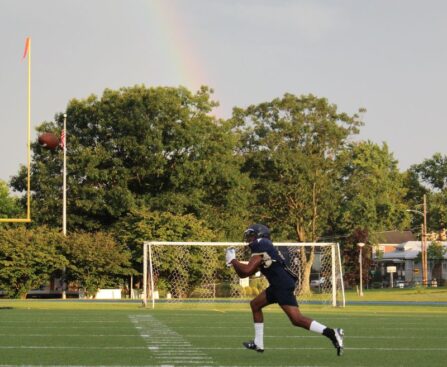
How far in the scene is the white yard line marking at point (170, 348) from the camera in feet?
39.2

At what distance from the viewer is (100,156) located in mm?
61719

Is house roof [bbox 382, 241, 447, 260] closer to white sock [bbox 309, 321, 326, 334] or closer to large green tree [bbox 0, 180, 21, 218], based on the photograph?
large green tree [bbox 0, 180, 21, 218]

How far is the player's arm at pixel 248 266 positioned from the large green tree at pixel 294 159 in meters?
58.1

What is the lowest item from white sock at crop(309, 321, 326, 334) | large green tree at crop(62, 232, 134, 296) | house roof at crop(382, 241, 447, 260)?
white sock at crop(309, 321, 326, 334)

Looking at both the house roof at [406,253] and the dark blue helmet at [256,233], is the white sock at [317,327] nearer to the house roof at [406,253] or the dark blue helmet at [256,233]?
the dark blue helmet at [256,233]

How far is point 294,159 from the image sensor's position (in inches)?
2817

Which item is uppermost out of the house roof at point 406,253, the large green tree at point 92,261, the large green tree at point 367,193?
the large green tree at point 367,193

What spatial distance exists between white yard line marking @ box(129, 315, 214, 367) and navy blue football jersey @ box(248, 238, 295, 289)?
129 cm

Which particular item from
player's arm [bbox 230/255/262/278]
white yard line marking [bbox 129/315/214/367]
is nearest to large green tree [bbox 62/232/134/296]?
white yard line marking [bbox 129/315/214/367]

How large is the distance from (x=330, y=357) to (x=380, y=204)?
3021 inches

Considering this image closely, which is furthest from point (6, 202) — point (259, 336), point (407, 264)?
point (259, 336)

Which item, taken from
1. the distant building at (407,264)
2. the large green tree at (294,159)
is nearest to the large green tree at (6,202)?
the large green tree at (294,159)

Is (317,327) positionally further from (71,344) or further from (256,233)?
(71,344)

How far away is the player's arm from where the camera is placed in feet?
41.7
